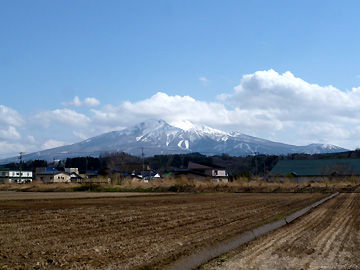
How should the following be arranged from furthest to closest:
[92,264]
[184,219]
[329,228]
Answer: [184,219] → [329,228] → [92,264]

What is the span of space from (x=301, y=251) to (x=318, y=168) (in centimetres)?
8741

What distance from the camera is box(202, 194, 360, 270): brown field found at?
10.4m

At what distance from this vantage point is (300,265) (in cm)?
1036

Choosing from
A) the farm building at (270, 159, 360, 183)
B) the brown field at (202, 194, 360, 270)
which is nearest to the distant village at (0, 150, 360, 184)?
the farm building at (270, 159, 360, 183)

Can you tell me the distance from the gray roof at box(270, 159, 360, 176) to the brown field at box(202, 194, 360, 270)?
7701 centimetres

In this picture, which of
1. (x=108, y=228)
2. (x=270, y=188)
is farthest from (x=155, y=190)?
(x=108, y=228)

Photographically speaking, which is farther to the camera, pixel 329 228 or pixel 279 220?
pixel 279 220

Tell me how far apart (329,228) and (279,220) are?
12.1 feet

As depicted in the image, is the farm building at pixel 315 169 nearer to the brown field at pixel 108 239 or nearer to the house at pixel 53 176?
the house at pixel 53 176

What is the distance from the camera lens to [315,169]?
95188 mm

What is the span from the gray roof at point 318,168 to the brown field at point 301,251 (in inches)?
3032

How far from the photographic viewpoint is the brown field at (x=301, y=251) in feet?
34.0

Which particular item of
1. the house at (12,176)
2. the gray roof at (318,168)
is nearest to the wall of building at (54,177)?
the house at (12,176)

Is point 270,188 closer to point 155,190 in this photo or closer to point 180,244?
point 155,190
